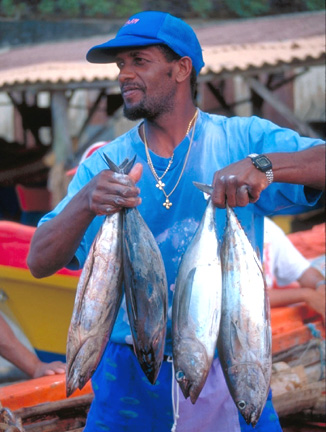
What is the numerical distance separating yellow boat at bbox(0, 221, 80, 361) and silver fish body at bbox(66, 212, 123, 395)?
2.47 meters

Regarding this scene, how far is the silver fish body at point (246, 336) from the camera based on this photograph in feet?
5.19

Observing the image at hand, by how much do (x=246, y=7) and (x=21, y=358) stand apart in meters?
14.4

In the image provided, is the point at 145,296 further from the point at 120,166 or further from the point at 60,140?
the point at 60,140

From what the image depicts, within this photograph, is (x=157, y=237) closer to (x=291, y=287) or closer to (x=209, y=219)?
(x=209, y=219)

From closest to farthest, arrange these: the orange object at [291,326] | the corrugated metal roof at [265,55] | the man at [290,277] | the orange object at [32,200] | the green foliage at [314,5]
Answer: the orange object at [291,326] < the man at [290,277] < the corrugated metal roof at [265,55] < the orange object at [32,200] < the green foliage at [314,5]

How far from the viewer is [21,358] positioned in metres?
3.28

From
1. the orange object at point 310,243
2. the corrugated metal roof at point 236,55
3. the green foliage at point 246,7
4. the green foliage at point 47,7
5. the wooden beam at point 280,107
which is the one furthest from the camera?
the green foliage at point 47,7

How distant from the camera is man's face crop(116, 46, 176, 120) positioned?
1.92 metres

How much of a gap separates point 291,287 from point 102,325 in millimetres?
3232

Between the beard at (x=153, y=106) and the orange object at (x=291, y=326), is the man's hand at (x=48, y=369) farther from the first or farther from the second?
the beard at (x=153, y=106)

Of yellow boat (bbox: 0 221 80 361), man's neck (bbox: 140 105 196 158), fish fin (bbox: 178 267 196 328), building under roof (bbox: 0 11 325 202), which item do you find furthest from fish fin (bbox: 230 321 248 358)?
building under roof (bbox: 0 11 325 202)

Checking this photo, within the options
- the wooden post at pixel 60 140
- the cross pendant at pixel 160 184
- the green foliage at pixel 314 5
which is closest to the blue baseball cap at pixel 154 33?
the cross pendant at pixel 160 184

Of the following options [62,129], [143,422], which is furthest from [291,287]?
[62,129]

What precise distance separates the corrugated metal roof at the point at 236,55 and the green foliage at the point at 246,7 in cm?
628
